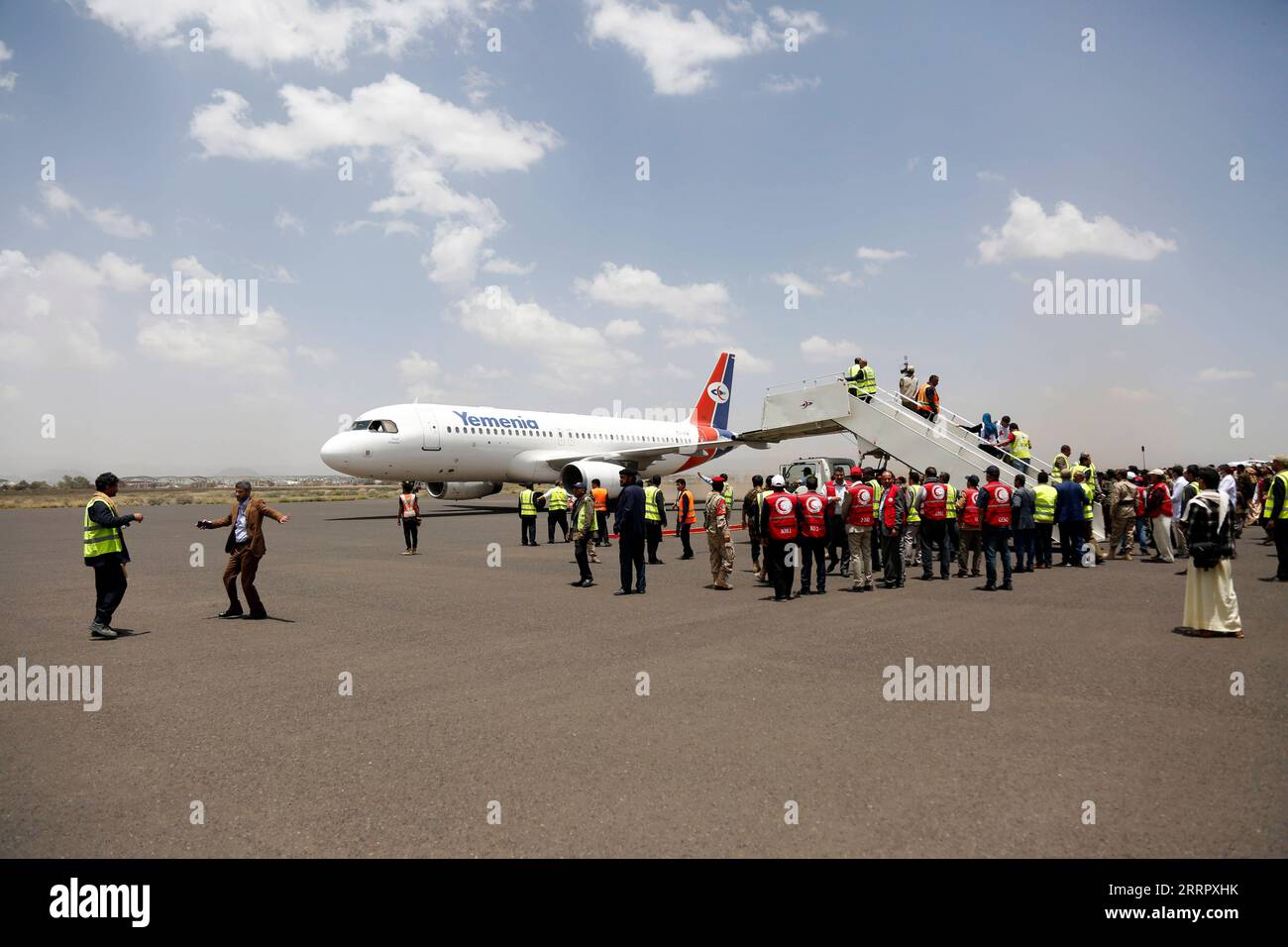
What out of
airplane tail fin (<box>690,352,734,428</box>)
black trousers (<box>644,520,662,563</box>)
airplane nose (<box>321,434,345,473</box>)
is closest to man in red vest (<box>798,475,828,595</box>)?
black trousers (<box>644,520,662,563</box>)

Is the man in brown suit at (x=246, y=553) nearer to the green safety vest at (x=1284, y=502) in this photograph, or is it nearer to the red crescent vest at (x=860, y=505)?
the red crescent vest at (x=860, y=505)

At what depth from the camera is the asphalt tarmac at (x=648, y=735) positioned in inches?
149

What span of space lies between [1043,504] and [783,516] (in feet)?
20.3

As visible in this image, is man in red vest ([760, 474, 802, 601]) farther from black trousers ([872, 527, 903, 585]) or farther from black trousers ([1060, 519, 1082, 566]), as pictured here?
black trousers ([1060, 519, 1082, 566])

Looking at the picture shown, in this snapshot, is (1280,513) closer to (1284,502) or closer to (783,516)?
(1284,502)

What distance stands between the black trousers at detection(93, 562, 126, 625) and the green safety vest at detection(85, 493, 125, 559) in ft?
0.52

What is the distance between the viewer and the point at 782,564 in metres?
10.9

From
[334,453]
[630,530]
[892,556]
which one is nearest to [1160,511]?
[892,556]

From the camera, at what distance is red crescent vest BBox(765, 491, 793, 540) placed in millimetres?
11031

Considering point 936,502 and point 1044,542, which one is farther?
point 1044,542

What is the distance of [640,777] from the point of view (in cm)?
446

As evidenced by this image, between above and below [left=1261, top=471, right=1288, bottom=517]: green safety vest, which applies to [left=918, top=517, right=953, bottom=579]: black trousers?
below
